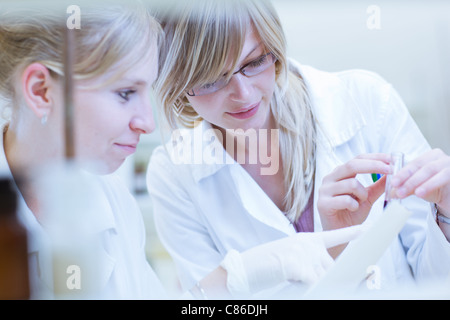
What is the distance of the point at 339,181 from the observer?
1.09 metres

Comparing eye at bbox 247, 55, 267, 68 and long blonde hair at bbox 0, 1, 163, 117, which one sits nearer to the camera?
long blonde hair at bbox 0, 1, 163, 117

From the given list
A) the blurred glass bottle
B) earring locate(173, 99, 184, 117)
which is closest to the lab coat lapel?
earring locate(173, 99, 184, 117)

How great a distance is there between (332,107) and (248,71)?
10.0 inches

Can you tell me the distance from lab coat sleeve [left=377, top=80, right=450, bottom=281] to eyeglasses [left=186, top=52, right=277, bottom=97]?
309mm

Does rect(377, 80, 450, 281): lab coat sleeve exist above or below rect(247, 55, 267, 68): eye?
below

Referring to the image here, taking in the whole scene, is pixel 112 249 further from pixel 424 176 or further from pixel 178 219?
pixel 424 176

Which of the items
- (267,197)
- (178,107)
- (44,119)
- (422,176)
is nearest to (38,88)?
(44,119)

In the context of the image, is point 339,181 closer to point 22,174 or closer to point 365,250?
point 365,250

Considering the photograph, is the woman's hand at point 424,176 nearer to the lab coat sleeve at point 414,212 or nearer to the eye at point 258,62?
the lab coat sleeve at point 414,212

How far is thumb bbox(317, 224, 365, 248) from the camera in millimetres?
1020

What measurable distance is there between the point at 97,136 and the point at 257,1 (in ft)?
1.46

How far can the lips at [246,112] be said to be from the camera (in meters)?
1.12

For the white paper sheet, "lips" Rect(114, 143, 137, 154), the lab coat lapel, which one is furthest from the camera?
the lab coat lapel

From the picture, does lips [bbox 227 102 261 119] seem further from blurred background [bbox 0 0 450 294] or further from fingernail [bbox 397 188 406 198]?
fingernail [bbox 397 188 406 198]
